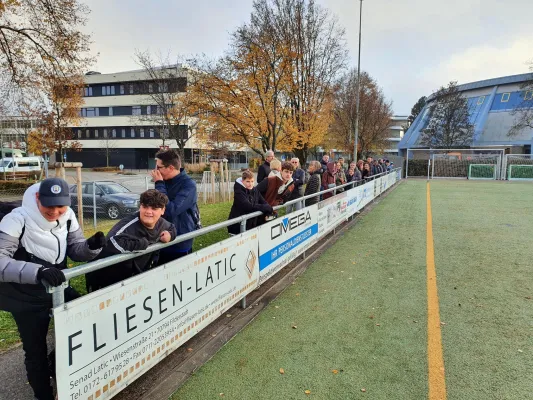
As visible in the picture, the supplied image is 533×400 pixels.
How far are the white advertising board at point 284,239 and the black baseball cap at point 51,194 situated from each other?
257cm

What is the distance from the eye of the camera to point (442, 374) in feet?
10.2

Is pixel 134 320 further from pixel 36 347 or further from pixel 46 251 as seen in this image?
pixel 46 251

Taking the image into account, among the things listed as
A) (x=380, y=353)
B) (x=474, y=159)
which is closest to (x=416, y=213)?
(x=380, y=353)

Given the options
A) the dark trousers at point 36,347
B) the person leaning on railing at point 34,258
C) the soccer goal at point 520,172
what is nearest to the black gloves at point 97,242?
the person leaning on railing at point 34,258

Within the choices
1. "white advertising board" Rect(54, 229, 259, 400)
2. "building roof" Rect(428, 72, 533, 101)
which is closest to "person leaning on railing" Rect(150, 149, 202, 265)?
"white advertising board" Rect(54, 229, 259, 400)

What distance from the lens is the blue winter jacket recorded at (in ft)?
11.9

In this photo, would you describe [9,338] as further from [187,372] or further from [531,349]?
[531,349]

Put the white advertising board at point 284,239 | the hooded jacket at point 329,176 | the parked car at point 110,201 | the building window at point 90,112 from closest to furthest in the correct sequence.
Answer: the white advertising board at point 284,239, the hooded jacket at point 329,176, the parked car at point 110,201, the building window at point 90,112

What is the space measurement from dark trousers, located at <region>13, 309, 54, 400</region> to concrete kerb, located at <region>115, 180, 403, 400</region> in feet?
1.80

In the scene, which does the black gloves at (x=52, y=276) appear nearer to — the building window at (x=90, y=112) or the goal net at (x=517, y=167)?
the goal net at (x=517, y=167)

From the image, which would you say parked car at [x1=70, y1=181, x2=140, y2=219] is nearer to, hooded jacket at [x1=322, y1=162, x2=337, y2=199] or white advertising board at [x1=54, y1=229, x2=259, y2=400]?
hooded jacket at [x1=322, y1=162, x2=337, y2=199]

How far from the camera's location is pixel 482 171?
3162 centimetres

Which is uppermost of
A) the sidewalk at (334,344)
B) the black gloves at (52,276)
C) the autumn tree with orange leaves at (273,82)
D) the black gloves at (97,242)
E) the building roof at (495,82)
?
the building roof at (495,82)

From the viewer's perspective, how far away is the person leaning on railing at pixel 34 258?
2.15 metres
